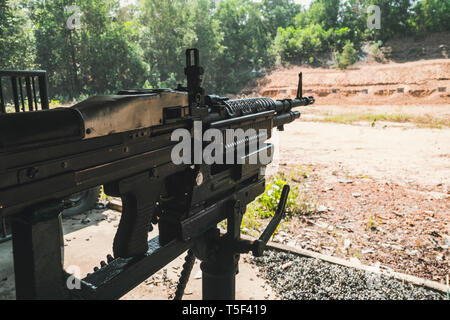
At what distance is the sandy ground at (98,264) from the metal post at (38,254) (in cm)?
243

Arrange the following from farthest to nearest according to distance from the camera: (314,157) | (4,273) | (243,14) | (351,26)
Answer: (243,14), (351,26), (314,157), (4,273)

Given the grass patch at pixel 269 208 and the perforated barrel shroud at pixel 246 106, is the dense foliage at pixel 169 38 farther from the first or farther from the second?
the perforated barrel shroud at pixel 246 106

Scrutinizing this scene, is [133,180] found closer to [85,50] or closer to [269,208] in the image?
[269,208]

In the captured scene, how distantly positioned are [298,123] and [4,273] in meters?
13.8

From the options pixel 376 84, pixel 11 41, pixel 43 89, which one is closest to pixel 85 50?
pixel 11 41

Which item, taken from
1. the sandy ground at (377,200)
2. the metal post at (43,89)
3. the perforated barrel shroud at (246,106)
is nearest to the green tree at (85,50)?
the sandy ground at (377,200)

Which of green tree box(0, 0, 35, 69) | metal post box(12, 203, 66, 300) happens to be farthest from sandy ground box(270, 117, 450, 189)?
green tree box(0, 0, 35, 69)

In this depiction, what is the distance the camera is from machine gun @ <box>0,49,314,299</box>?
973 mm

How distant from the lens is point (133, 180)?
1294 millimetres

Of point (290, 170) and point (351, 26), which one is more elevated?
point (351, 26)
